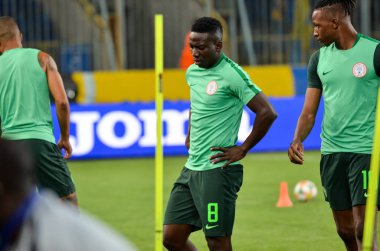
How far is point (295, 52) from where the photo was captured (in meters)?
21.5

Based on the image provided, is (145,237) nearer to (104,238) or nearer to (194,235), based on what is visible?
(194,235)

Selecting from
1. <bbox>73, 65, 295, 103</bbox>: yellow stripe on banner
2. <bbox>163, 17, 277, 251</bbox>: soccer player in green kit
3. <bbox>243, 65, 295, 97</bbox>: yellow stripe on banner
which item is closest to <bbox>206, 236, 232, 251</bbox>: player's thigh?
<bbox>163, 17, 277, 251</bbox>: soccer player in green kit

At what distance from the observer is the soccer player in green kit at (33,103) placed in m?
7.50

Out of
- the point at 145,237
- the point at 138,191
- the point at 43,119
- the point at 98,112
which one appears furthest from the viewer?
the point at 98,112

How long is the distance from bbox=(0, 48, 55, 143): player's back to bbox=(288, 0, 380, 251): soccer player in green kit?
1.97 metres

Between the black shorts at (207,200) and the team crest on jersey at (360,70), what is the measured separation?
106cm

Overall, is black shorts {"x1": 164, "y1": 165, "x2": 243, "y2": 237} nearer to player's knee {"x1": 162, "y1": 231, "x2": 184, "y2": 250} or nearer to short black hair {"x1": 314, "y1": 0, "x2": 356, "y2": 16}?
player's knee {"x1": 162, "y1": 231, "x2": 184, "y2": 250}

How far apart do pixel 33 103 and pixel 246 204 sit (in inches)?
207

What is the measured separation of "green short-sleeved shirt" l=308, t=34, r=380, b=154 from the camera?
6902mm

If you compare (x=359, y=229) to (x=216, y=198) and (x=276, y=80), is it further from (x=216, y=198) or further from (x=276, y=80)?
(x=276, y=80)

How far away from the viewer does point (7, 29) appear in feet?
25.2

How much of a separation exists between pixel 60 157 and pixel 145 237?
2.45 m

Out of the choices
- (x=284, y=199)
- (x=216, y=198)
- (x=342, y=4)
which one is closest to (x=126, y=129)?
(x=284, y=199)

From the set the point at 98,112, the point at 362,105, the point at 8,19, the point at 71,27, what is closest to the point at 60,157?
the point at 8,19
